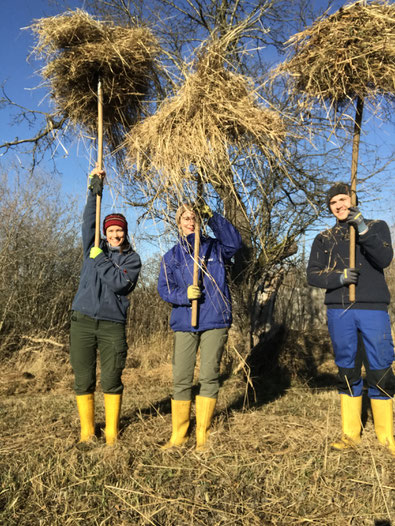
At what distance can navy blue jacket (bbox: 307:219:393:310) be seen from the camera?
2.83 metres

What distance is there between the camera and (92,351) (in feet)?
9.90

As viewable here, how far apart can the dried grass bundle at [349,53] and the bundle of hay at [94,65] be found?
44.4 inches

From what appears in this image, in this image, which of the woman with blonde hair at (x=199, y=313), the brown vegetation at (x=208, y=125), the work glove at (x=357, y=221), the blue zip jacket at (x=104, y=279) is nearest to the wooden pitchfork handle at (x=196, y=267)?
the woman with blonde hair at (x=199, y=313)

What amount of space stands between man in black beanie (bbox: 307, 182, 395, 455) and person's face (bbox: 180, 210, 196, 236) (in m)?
1.07

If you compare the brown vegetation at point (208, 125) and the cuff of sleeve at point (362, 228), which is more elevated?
the brown vegetation at point (208, 125)

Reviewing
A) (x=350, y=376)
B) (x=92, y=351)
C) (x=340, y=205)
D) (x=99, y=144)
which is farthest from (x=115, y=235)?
(x=350, y=376)

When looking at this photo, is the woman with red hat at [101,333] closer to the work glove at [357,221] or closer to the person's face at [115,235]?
the person's face at [115,235]

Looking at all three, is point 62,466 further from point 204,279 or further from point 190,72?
point 190,72

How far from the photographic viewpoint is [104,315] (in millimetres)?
2971

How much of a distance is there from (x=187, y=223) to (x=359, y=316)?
58.8 inches

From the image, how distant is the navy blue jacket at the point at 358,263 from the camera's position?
9.27 feet

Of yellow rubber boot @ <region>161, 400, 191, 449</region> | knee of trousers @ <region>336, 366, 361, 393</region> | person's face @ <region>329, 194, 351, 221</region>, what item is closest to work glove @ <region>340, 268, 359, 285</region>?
person's face @ <region>329, 194, 351, 221</region>

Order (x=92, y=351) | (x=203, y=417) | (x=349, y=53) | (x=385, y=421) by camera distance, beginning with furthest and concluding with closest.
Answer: (x=92, y=351), (x=203, y=417), (x=385, y=421), (x=349, y=53)

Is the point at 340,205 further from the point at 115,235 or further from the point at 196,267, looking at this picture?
the point at 115,235
